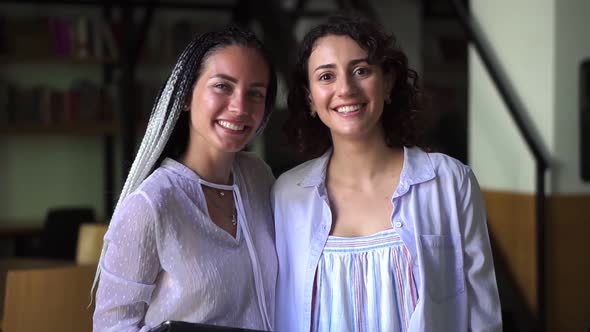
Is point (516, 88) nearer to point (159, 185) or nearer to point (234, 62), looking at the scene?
point (234, 62)

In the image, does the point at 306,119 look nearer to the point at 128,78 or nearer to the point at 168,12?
the point at 128,78

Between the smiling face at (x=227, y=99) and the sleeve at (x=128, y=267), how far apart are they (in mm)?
254

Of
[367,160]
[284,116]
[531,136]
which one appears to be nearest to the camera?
[367,160]

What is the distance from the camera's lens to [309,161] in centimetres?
220

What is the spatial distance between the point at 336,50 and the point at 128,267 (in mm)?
763

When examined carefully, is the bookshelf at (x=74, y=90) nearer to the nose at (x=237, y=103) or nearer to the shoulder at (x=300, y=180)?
the shoulder at (x=300, y=180)

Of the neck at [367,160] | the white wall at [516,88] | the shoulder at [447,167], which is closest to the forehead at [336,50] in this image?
the neck at [367,160]

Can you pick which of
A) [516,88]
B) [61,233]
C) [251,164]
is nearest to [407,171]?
[251,164]

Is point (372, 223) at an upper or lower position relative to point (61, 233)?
upper

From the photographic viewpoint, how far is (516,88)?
448 cm

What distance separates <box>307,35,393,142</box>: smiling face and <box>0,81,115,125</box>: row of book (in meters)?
4.86

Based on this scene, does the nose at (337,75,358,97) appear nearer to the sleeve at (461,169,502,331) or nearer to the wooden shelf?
the sleeve at (461,169,502,331)

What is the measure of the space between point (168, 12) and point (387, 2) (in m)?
2.09

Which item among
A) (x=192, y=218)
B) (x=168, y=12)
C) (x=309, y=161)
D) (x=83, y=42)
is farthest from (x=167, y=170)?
(x=168, y=12)
